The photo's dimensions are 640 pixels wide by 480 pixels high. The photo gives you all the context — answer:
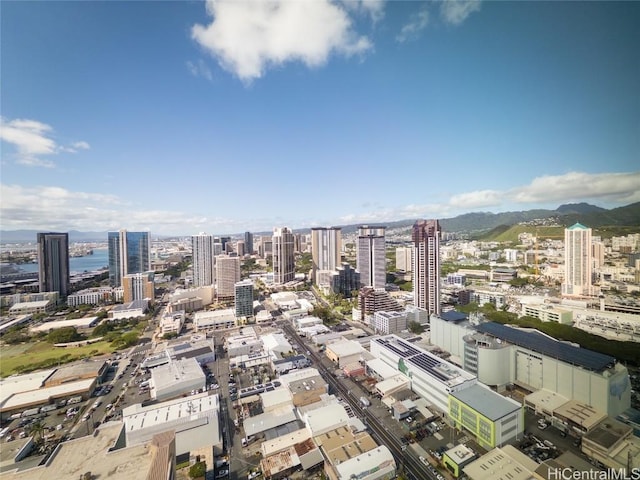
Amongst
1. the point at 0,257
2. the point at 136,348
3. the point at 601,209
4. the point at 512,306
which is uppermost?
the point at 601,209

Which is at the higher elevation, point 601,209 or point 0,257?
point 601,209

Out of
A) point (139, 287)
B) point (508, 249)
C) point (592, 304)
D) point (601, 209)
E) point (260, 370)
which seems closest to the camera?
point (601, 209)

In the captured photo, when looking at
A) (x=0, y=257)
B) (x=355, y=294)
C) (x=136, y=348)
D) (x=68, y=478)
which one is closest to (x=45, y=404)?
(x=136, y=348)

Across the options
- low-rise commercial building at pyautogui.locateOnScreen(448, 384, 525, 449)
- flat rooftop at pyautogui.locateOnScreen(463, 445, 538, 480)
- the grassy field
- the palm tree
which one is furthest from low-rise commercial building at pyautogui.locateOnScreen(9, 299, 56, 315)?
flat rooftop at pyautogui.locateOnScreen(463, 445, 538, 480)

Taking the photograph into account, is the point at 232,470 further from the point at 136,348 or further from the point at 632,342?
the point at 632,342

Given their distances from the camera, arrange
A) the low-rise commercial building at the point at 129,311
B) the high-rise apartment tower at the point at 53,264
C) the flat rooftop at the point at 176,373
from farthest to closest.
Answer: the high-rise apartment tower at the point at 53,264 < the low-rise commercial building at the point at 129,311 < the flat rooftop at the point at 176,373

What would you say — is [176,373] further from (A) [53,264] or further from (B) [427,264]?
(A) [53,264]

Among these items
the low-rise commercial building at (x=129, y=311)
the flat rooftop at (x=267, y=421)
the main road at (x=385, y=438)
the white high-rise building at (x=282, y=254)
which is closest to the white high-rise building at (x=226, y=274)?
the low-rise commercial building at (x=129, y=311)

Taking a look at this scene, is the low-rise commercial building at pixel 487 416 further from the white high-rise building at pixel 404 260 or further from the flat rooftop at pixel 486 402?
the white high-rise building at pixel 404 260
